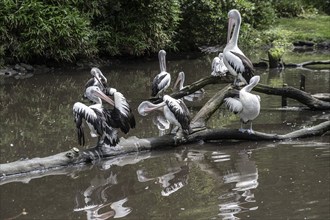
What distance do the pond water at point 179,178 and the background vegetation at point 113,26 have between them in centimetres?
532

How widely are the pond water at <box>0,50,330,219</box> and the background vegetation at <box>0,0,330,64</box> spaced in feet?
17.5

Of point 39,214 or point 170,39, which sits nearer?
point 39,214

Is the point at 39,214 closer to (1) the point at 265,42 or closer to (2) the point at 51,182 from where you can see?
(2) the point at 51,182

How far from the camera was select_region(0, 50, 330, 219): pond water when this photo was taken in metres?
4.84

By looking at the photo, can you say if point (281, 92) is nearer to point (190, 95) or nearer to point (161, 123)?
point (190, 95)

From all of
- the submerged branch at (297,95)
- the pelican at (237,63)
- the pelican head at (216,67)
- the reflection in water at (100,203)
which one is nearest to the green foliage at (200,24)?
the pelican head at (216,67)

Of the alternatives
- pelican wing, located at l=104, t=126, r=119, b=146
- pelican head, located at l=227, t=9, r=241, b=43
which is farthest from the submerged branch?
pelican wing, located at l=104, t=126, r=119, b=146

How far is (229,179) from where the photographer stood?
5.74 metres

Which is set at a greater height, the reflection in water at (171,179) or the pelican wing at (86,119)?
the pelican wing at (86,119)

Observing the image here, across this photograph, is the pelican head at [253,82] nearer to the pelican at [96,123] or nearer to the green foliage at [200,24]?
the pelican at [96,123]

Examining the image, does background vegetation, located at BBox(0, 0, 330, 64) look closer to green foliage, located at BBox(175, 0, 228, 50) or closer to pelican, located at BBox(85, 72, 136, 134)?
green foliage, located at BBox(175, 0, 228, 50)

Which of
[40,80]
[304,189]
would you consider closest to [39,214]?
[304,189]

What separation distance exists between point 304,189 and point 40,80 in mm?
9301

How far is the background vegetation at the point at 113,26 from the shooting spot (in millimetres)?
14328
